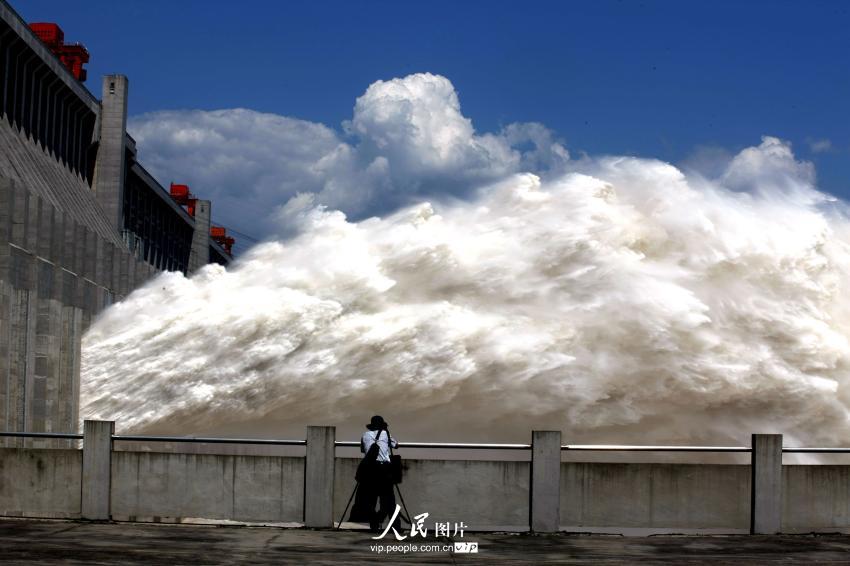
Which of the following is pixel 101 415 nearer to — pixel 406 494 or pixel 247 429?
pixel 247 429

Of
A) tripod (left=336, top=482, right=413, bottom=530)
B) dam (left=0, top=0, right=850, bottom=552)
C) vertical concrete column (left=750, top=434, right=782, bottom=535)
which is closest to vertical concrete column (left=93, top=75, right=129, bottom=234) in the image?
dam (left=0, top=0, right=850, bottom=552)

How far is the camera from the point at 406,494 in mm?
20594

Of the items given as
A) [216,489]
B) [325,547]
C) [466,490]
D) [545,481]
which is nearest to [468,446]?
[466,490]

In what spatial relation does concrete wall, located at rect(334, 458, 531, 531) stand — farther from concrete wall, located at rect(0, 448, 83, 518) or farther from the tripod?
concrete wall, located at rect(0, 448, 83, 518)

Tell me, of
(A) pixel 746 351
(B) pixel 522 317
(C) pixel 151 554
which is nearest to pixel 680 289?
(A) pixel 746 351

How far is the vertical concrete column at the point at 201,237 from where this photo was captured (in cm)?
11662

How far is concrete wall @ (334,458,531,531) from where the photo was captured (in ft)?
67.4

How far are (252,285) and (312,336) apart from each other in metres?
3.64

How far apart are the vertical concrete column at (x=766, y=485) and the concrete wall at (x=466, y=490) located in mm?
4063

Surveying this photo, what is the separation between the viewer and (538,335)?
2858 cm

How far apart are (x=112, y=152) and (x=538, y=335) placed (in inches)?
2085
